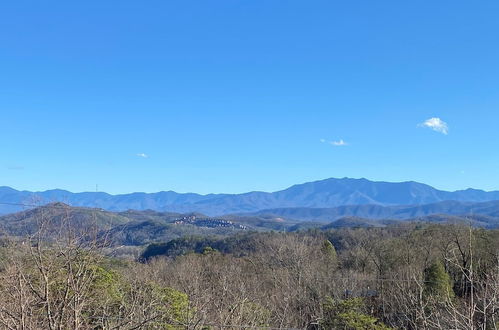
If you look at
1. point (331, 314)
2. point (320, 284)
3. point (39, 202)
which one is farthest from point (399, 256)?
point (39, 202)

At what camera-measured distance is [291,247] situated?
41.3 metres

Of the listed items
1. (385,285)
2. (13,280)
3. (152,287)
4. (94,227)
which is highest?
(94,227)

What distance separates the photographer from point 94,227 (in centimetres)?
696

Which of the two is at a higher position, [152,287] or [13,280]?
[13,280]

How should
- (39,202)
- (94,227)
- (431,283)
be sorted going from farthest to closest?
1. (431,283)
2. (39,202)
3. (94,227)

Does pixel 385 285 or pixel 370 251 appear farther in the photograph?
pixel 370 251

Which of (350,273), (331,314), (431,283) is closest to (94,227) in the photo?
(331,314)

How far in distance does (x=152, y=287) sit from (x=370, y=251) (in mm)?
28594

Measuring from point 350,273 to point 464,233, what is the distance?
9717mm

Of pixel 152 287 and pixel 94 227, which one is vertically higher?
pixel 94 227

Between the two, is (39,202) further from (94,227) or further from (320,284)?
(320,284)

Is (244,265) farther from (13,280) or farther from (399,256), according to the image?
(13,280)

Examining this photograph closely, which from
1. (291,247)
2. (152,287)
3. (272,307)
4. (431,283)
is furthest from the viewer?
(291,247)

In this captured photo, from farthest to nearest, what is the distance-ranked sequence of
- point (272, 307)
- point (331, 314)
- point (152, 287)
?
point (272, 307)
point (331, 314)
point (152, 287)
